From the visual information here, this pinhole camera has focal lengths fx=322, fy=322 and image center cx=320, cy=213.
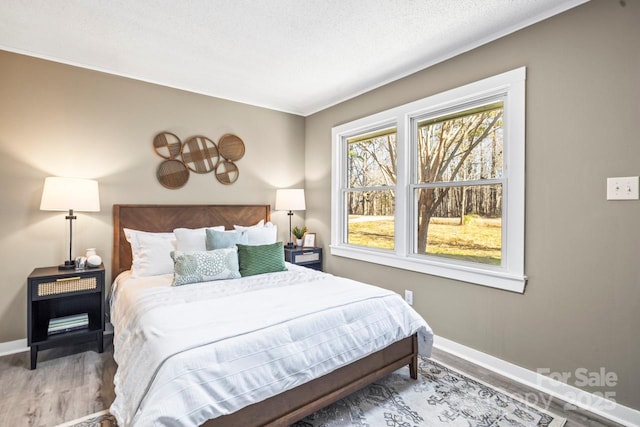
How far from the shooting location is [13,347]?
276 centimetres

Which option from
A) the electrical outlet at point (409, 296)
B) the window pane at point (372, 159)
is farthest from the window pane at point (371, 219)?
the electrical outlet at point (409, 296)

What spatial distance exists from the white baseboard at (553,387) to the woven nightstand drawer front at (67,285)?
10.1ft

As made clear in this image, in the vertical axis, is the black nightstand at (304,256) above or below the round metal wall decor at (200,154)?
below

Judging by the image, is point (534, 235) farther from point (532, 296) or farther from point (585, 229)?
point (532, 296)

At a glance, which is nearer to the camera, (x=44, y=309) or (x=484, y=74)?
(x=484, y=74)

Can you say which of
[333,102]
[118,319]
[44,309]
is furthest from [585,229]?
[44,309]

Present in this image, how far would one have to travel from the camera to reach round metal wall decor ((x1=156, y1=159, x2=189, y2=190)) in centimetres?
341

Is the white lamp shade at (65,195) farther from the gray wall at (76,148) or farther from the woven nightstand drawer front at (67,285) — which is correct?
the woven nightstand drawer front at (67,285)

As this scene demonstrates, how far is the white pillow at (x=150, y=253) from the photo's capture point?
2.83 metres

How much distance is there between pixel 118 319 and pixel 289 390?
144 centimetres

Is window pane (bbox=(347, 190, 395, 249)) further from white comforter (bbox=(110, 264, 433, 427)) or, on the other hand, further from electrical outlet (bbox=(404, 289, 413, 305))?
white comforter (bbox=(110, 264, 433, 427))

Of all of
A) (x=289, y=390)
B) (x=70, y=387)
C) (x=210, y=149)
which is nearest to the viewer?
(x=289, y=390)

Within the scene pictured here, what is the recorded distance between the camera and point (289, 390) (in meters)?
1.69

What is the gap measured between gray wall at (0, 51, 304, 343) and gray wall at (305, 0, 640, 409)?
2.92m
